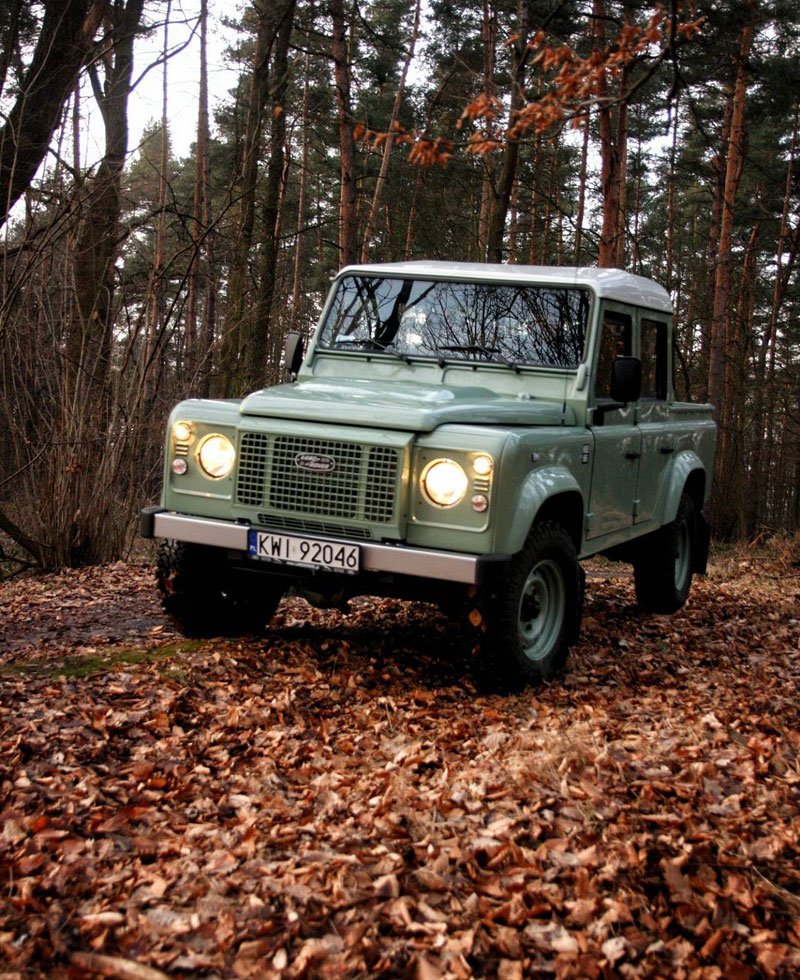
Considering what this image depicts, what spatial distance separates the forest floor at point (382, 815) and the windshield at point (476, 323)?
1835mm

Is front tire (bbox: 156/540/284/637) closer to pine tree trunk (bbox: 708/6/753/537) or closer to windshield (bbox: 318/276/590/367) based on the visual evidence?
windshield (bbox: 318/276/590/367)

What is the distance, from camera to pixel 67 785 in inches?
147

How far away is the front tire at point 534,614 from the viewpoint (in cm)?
494

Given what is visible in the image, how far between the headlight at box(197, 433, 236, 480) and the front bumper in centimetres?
27

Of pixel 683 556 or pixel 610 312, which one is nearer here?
pixel 610 312

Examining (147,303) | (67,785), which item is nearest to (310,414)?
(67,785)

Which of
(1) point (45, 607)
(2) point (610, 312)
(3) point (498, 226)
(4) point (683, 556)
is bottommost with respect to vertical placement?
(1) point (45, 607)

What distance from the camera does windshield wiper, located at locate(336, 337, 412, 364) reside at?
240 inches

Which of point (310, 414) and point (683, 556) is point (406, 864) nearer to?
point (310, 414)

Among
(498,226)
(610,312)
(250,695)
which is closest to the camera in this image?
(250,695)

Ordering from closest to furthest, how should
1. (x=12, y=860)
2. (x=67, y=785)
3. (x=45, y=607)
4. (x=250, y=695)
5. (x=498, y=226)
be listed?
(x=12, y=860) < (x=67, y=785) < (x=250, y=695) < (x=45, y=607) < (x=498, y=226)

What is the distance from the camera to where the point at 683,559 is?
8.30 metres

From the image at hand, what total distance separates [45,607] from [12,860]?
4.68m

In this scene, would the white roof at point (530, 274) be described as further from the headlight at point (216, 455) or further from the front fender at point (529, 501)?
the headlight at point (216, 455)
